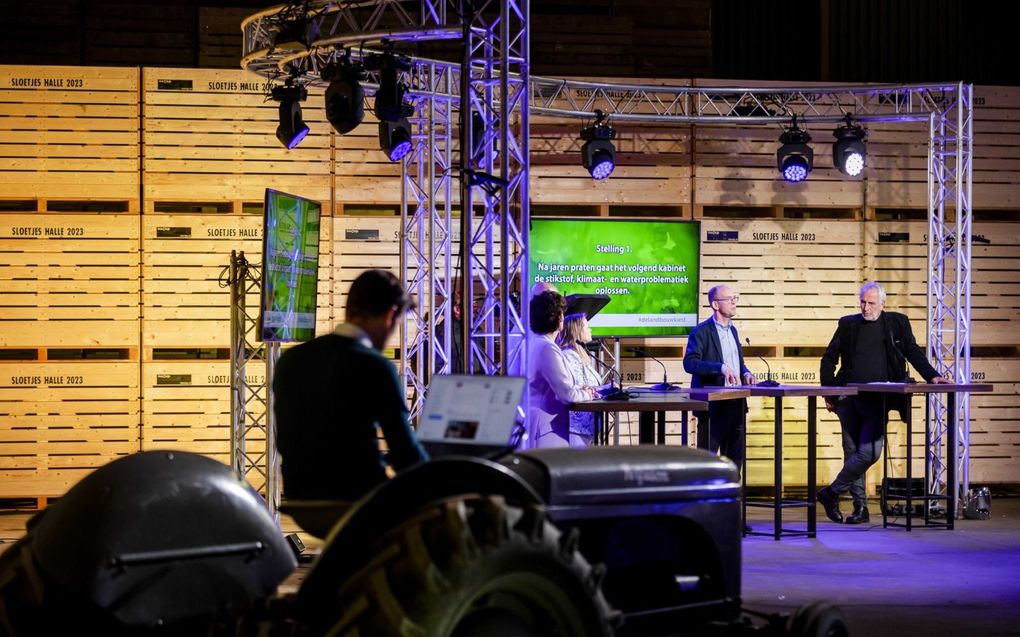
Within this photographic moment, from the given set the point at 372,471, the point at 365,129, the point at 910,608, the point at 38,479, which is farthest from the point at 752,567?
the point at 38,479

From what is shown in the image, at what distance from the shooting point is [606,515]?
4.29m

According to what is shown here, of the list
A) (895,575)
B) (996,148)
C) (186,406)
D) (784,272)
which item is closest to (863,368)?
(784,272)

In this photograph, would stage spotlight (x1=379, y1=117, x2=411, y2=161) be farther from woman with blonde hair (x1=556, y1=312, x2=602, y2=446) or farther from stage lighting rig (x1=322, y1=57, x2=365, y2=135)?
woman with blonde hair (x1=556, y1=312, x2=602, y2=446)

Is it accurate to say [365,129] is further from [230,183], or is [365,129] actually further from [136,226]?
[136,226]

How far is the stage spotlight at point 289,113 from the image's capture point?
1132 cm

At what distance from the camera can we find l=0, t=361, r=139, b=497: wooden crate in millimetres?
12156

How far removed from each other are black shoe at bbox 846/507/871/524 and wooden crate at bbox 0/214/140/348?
703 cm

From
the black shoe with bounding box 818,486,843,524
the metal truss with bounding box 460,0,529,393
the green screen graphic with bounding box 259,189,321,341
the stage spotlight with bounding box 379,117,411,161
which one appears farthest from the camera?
the stage spotlight with bounding box 379,117,411,161

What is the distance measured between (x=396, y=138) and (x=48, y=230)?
3722 mm

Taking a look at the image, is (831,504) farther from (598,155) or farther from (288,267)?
(288,267)

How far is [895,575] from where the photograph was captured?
841cm

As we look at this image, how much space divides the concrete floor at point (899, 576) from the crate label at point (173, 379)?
18.8 feet

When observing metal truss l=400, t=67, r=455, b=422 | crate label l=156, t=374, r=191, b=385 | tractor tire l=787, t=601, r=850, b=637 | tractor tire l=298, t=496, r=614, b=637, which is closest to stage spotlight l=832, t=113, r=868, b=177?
metal truss l=400, t=67, r=455, b=422

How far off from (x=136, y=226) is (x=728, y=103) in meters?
6.12
